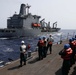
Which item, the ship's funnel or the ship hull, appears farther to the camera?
the ship's funnel

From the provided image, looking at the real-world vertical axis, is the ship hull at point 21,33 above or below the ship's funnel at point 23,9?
below

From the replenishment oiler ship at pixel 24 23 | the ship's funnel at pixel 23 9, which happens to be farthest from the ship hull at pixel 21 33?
the ship's funnel at pixel 23 9

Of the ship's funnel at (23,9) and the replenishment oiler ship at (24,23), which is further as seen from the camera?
the ship's funnel at (23,9)

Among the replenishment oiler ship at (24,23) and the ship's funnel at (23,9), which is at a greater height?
the ship's funnel at (23,9)

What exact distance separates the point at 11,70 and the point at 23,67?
3.38ft

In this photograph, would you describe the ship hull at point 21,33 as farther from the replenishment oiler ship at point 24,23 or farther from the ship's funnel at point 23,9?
→ the ship's funnel at point 23,9

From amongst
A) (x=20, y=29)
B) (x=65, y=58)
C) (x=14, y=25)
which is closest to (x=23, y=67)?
(x=65, y=58)

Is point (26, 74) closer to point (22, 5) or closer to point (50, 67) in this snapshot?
point (50, 67)

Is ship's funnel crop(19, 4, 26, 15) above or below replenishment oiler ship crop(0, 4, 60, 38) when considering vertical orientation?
above

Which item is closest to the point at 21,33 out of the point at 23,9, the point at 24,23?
the point at 24,23

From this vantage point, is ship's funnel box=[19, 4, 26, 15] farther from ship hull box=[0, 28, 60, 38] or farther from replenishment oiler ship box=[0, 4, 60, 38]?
ship hull box=[0, 28, 60, 38]

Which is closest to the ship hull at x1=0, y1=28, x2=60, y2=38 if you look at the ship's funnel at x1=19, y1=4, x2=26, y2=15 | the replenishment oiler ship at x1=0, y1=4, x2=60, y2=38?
the replenishment oiler ship at x1=0, y1=4, x2=60, y2=38

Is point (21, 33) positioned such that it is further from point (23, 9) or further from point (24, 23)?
point (23, 9)

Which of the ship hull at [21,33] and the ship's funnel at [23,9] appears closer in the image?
the ship hull at [21,33]
